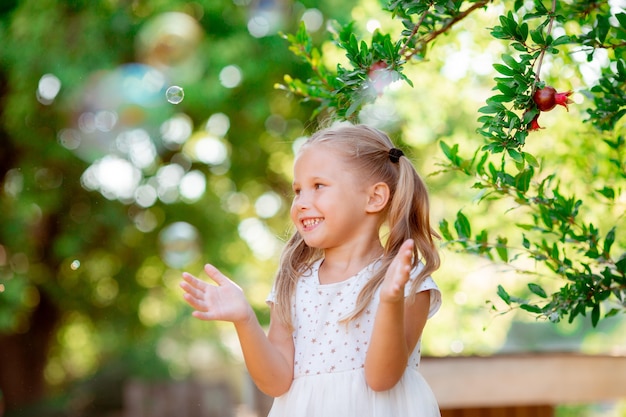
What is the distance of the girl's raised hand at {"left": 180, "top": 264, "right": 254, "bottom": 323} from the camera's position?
164cm

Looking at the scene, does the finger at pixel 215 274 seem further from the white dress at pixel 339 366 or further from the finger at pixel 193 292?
the white dress at pixel 339 366

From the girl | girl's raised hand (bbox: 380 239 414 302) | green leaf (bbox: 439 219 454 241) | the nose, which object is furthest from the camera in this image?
green leaf (bbox: 439 219 454 241)

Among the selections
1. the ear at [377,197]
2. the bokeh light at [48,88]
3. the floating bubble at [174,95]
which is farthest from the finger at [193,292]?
the bokeh light at [48,88]

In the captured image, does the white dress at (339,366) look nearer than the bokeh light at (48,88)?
Yes

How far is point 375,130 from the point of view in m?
2.01

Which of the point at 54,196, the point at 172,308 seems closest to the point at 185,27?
the point at 54,196

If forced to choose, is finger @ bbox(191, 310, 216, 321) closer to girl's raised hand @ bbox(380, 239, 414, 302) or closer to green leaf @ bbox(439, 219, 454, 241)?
girl's raised hand @ bbox(380, 239, 414, 302)

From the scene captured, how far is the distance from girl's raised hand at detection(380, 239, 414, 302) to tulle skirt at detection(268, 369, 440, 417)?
11.6 inches

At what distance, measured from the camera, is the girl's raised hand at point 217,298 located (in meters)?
1.64

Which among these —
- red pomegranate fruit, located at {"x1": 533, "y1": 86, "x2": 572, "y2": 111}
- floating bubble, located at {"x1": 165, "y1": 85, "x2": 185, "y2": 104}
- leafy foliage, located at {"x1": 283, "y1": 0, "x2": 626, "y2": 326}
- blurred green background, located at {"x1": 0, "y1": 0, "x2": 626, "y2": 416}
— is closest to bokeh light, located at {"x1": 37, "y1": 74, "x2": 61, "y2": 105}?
blurred green background, located at {"x1": 0, "y1": 0, "x2": 626, "y2": 416}

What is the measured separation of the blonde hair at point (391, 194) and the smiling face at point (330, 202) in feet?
0.10

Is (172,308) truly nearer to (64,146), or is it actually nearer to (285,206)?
(285,206)

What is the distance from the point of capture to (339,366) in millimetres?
1789

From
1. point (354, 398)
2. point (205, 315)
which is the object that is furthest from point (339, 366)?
point (205, 315)
